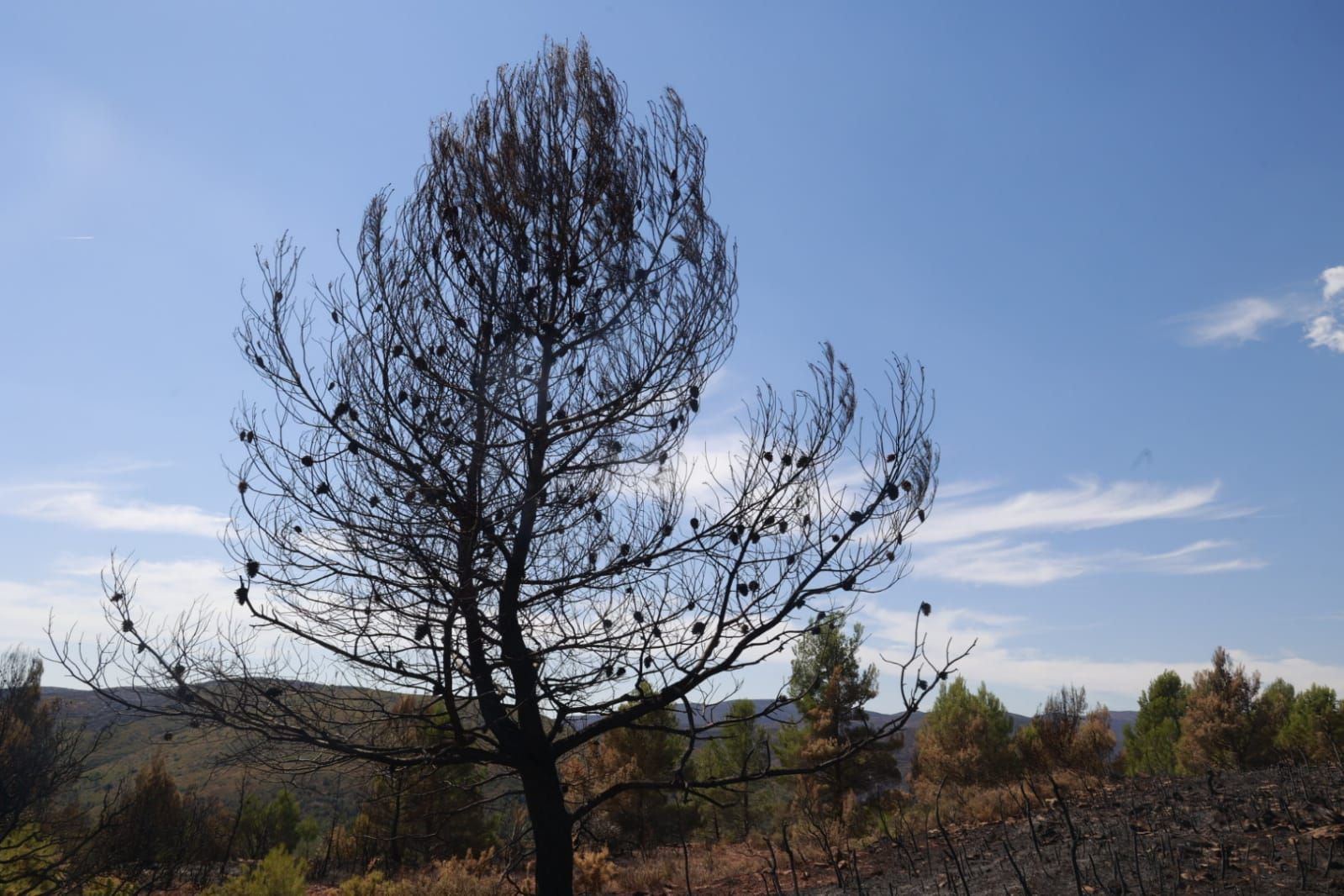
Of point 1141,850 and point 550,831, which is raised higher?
point 550,831

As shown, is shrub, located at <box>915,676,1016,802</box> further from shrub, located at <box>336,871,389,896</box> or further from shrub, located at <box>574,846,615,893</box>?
shrub, located at <box>336,871,389,896</box>

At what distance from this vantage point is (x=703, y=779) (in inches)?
425

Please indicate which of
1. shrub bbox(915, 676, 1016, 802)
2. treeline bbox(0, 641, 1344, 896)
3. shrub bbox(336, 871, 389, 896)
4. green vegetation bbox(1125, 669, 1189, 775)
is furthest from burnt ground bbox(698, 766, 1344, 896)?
green vegetation bbox(1125, 669, 1189, 775)

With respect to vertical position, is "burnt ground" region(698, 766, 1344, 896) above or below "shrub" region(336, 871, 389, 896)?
above

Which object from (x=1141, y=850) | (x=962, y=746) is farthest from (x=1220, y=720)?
(x=1141, y=850)

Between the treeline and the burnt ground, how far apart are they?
91cm

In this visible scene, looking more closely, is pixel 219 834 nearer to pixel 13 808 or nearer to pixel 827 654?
pixel 13 808

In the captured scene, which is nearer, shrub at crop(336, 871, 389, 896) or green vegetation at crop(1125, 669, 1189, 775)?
shrub at crop(336, 871, 389, 896)

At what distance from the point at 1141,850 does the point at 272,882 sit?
10.2 meters

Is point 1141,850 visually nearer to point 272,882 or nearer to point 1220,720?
point 272,882

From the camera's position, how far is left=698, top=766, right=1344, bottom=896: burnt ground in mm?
7367

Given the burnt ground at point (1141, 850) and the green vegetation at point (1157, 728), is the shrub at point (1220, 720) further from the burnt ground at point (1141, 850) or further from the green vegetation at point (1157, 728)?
the burnt ground at point (1141, 850)

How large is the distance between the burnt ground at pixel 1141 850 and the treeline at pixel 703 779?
91cm

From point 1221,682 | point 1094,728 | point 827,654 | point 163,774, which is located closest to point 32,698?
point 163,774
